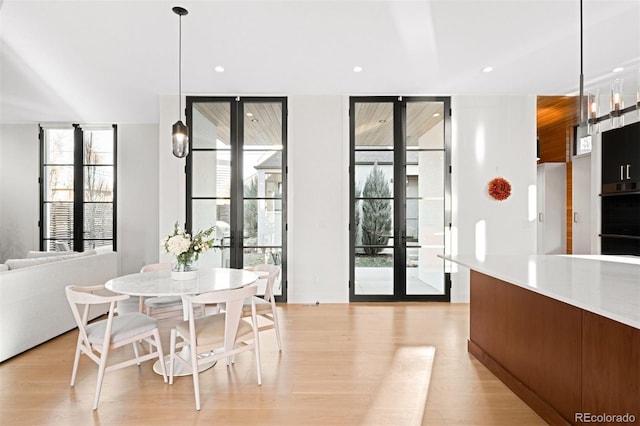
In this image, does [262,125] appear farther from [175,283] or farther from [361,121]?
[175,283]

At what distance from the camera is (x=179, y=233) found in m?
2.64

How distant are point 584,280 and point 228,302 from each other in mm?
2075

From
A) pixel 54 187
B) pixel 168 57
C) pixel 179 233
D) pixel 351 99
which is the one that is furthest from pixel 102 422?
pixel 54 187

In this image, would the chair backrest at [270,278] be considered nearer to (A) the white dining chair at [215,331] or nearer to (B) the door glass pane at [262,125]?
(A) the white dining chair at [215,331]

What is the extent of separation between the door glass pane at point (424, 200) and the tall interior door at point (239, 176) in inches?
71.9

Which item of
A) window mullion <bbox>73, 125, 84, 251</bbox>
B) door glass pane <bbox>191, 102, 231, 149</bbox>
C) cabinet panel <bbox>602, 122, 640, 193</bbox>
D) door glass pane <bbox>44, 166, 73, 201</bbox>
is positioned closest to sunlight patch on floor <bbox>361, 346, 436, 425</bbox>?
door glass pane <bbox>191, 102, 231, 149</bbox>

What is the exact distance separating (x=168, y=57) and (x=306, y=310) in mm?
3443

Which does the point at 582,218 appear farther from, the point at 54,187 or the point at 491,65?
the point at 54,187

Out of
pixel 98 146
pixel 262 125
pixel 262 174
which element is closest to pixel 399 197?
pixel 262 174

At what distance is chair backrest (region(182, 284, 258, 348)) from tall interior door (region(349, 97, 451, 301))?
261 cm

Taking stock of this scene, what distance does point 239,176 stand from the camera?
4547mm

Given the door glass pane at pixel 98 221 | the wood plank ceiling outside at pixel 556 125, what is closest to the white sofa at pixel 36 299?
the door glass pane at pixel 98 221

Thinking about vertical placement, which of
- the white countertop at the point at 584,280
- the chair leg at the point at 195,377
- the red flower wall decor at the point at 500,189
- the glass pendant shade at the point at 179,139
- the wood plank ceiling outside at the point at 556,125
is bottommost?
the chair leg at the point at 195,377

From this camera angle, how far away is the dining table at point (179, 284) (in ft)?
7.23
